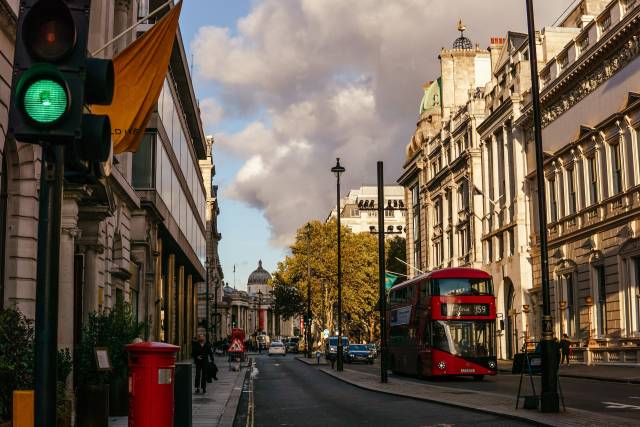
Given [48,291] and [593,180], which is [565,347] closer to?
[593,180]

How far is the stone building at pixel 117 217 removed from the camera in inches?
631

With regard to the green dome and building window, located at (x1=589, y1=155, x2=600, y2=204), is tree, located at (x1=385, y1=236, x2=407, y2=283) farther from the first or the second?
building window, located at (x1=589, y1=155, x2=600, y2=204)

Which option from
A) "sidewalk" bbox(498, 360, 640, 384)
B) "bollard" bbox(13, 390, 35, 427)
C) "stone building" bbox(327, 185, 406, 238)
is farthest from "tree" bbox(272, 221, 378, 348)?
"bollard" bbox(13, 390, 35, 427)

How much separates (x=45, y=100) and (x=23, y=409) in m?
2.98

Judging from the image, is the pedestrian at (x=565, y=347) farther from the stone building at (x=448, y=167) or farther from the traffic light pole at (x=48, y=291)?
the traffic light pole at (x=48, y=291)

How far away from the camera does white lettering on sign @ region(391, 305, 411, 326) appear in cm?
3712

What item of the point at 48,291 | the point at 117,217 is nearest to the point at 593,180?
the point at 117,217

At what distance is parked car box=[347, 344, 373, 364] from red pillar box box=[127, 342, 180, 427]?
174 ft

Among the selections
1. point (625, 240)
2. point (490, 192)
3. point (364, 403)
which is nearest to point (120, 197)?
point (364, 403)

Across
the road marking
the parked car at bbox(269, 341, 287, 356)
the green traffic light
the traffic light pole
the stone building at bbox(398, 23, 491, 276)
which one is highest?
the stone building at bbox(398, 23, 491, 276)

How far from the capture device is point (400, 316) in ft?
128

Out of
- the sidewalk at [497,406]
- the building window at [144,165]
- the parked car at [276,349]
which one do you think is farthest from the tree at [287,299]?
the sidewalk at [497,406]

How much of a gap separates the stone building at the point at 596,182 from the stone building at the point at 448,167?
1516 centimetres

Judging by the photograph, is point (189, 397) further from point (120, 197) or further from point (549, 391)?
point (120, 197)
